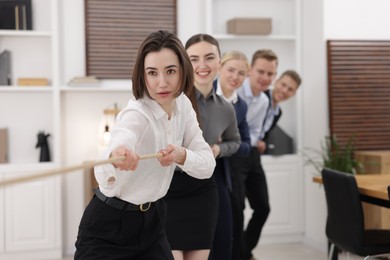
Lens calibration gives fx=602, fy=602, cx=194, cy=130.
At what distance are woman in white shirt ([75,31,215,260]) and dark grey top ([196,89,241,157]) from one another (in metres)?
0.80

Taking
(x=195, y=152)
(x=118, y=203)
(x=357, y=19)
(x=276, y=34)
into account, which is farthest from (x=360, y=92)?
(x=118, y=203)

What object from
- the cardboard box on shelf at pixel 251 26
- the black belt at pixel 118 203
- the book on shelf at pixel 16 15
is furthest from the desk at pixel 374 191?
the book on shelf at pixel 16 15

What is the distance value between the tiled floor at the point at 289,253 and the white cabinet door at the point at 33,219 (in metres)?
0.25

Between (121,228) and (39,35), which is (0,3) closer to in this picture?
(39,35)

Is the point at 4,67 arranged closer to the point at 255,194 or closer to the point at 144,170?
the point at 255,194

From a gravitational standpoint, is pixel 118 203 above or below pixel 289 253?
above

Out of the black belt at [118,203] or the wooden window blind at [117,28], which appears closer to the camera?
the black belt at [118,203]

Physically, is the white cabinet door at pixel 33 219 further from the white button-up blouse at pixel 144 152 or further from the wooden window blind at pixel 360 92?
the white button-up blouse at pixel 144 152

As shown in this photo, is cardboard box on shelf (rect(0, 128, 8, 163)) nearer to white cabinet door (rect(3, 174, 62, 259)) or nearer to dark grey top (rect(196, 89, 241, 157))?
white cabinet door (rect(3, 174, 62, 259))

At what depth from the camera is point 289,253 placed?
5.25 meters

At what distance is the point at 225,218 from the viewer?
2.94 m

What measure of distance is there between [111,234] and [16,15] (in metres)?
3.73

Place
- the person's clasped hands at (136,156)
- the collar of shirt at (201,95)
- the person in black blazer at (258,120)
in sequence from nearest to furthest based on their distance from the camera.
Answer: the person's clasped hands at (136,156)
the collar of shirt at (201,95)
the person in black blazer at (258,120)

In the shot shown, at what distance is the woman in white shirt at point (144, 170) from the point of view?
6.23 ft
